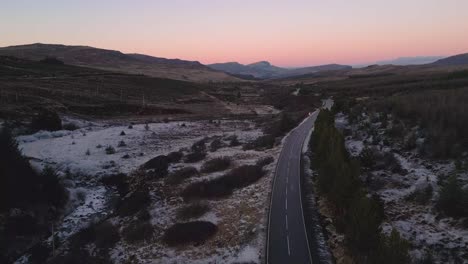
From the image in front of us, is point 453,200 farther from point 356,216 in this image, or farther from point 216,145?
point 216,145

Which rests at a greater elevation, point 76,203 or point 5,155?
point 5,155

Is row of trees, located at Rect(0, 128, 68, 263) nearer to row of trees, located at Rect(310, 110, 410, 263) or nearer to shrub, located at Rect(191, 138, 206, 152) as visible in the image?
shrub, located at Rect(191, 138, 206, 152)

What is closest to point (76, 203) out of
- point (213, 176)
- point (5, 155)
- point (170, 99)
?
point (5, 155)

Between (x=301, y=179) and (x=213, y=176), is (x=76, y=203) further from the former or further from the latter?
(x=301, y=179)

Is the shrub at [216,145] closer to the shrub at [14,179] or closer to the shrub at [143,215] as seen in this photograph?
the shrub at [143,215]

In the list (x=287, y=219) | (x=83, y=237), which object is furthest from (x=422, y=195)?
(x=83, y=237)

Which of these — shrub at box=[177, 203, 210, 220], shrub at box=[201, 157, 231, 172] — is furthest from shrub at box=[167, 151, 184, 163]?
shrub at box=[177, 203, 210, 220]
